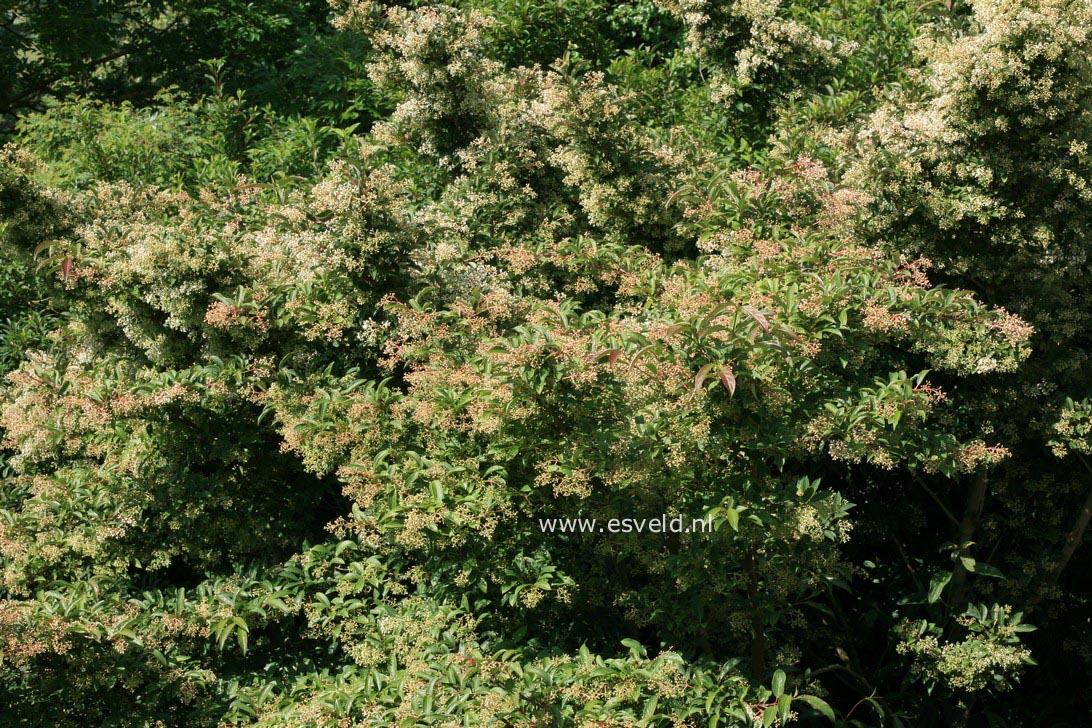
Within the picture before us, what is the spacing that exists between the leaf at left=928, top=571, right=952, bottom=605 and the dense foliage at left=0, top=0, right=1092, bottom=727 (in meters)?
0.03

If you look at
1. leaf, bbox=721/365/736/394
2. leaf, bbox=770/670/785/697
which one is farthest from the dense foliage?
leaf, bbox=721/365/736/394

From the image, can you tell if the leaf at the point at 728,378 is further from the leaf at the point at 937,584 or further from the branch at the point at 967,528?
A: the branch at the point at 967,528

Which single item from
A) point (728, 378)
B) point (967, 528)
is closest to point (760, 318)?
point (728, 378)

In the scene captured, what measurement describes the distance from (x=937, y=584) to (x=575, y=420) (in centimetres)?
182

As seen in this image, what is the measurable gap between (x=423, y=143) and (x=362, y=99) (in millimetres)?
2324

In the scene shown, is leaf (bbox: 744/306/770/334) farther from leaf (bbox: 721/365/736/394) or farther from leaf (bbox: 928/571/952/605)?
leaf (bbox: 928/571/952/605)

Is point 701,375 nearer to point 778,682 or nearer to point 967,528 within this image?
point 778,682

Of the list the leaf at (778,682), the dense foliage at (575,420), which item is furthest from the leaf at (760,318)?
the leaf at (778,682)

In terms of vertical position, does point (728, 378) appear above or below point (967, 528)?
above

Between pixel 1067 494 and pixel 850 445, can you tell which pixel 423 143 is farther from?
pixel 1067 494

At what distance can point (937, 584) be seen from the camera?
4.48 meters

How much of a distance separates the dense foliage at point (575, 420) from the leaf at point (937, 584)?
0.11ft

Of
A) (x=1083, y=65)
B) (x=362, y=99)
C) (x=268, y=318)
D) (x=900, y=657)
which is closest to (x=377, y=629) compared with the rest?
(x=268, y=318)

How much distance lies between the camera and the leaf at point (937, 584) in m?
4.42
